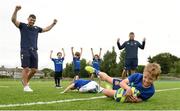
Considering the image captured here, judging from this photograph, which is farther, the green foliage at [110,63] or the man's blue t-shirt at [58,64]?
the green foliage at [110,63]

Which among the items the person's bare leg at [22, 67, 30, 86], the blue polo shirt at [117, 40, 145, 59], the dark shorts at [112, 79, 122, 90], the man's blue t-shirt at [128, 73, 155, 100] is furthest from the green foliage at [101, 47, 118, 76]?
the man's blue t-shirt at [128, 73, 155, 100]

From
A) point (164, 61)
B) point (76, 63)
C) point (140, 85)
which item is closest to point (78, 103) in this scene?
point (140, 85)

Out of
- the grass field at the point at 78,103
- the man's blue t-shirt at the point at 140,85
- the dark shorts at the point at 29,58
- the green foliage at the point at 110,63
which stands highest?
the green foliage at the point at 110,63

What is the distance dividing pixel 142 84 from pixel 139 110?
155 centimetres

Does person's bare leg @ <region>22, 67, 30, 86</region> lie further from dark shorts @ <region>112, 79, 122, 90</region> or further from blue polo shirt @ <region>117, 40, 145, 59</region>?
blue polo shirt @ <region>117, 40, 145, 59</region>

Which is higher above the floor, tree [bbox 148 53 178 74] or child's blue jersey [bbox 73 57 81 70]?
tree [bbox 148 53 178 74]

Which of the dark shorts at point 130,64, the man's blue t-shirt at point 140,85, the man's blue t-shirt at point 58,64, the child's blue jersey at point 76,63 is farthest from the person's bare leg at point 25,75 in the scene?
the child's blue jersey at point 76,63

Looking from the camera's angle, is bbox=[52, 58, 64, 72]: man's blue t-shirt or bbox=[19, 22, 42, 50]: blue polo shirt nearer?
bbox=[19, 22, 42, 50]: blue polo shirt

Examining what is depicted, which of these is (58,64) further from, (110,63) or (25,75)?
(110,63)

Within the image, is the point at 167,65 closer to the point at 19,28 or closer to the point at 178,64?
the point at 178,64

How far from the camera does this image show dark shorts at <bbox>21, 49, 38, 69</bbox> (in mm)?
11398

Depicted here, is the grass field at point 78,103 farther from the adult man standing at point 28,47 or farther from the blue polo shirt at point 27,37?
the blue polo shirt at point 27,37

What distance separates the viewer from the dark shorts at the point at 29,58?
11.4m

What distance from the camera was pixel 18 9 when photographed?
36.1 feet
